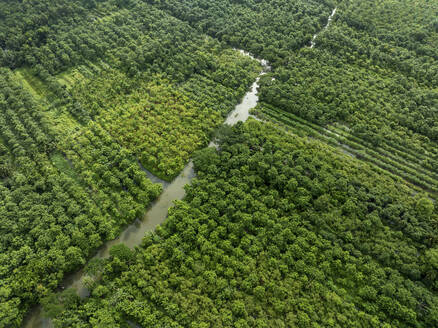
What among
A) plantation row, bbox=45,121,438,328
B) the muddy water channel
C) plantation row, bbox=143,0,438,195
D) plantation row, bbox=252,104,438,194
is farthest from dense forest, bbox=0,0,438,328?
the muddy water channel

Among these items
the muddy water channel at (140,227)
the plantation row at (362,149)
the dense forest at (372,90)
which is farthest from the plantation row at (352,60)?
the muddy water channel at (140,227)

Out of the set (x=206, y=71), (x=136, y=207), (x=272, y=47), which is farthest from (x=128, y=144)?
(x=272, y=47)

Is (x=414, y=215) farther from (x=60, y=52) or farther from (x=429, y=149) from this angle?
(x=60, y=52)

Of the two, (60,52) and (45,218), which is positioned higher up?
(60,52)

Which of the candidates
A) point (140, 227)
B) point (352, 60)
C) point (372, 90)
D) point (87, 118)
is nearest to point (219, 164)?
point (140, 227)

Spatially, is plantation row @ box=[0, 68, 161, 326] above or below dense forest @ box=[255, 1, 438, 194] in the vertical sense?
below

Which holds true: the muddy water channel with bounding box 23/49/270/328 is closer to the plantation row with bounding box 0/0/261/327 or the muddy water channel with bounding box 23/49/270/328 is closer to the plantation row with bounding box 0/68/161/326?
the plantation row with bounding box 0/0/261/327

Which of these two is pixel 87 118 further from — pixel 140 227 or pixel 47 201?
pixel 140 227
